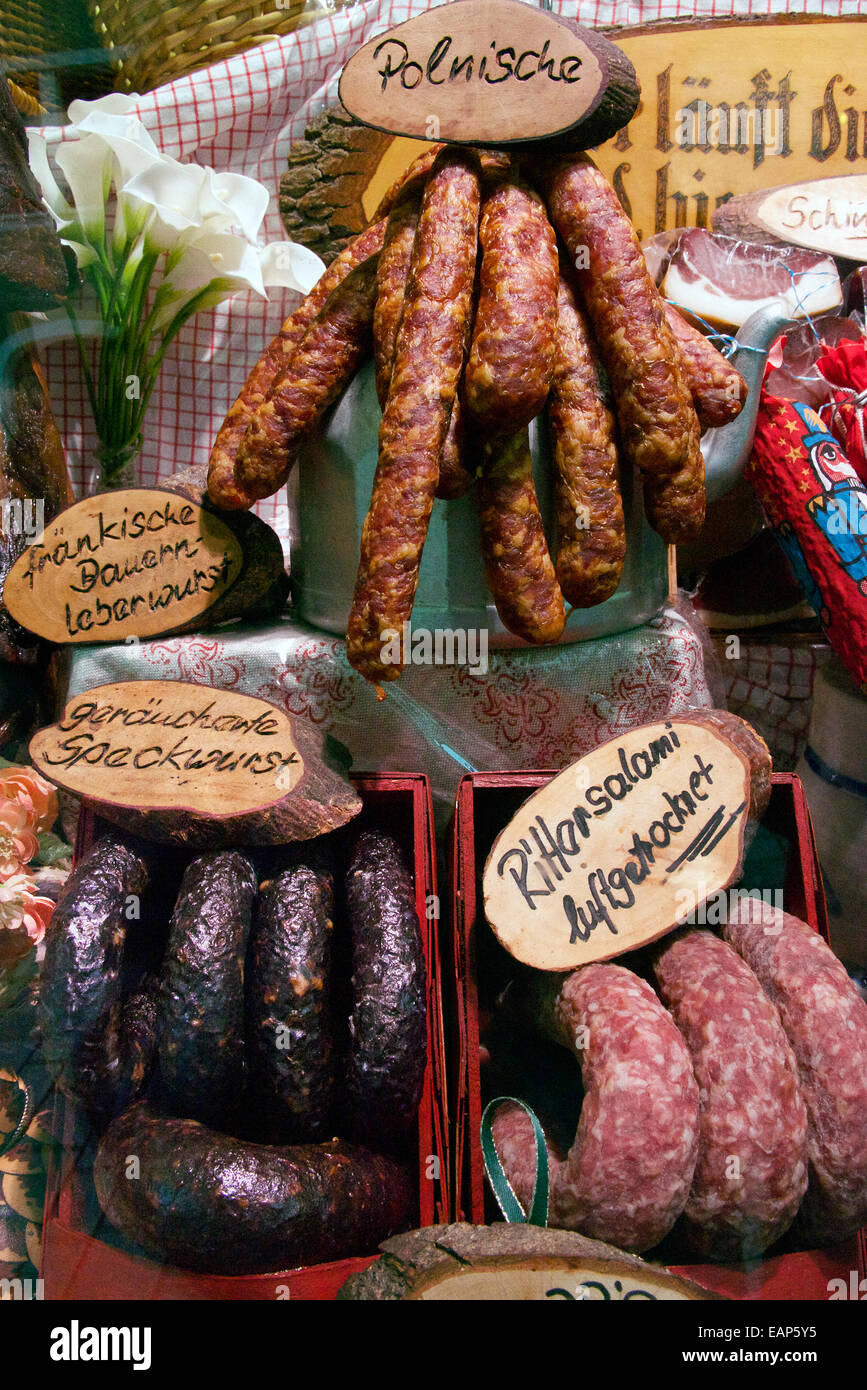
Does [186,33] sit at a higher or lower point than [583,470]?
higher

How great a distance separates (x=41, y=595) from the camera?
40.0 inches

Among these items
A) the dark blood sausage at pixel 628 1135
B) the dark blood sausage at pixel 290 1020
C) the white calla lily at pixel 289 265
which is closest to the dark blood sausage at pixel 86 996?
the dark blood sausage at pixel 290 1020

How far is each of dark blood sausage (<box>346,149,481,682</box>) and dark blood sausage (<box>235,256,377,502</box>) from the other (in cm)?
14

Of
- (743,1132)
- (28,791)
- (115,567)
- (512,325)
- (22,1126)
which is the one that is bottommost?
(22,1126)

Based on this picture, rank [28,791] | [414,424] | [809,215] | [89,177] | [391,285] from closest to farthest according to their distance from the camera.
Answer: [414,424] < [391,285] < [28,791] < [89,177] < [809,215]

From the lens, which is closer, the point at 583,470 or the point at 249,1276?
the point at 249,1276

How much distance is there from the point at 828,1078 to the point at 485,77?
2.89 ft

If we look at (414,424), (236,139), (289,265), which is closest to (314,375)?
(414,424)

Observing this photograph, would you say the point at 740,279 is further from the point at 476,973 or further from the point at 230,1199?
the point at 230,1199

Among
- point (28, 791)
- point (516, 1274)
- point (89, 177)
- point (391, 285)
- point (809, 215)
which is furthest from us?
point (809, 215)

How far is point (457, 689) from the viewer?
994mm

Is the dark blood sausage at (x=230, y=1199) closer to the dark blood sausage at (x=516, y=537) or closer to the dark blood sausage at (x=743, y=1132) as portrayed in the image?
the dark blood sausage at (x=743, y=1132)

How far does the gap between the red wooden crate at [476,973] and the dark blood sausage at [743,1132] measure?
0.02m
